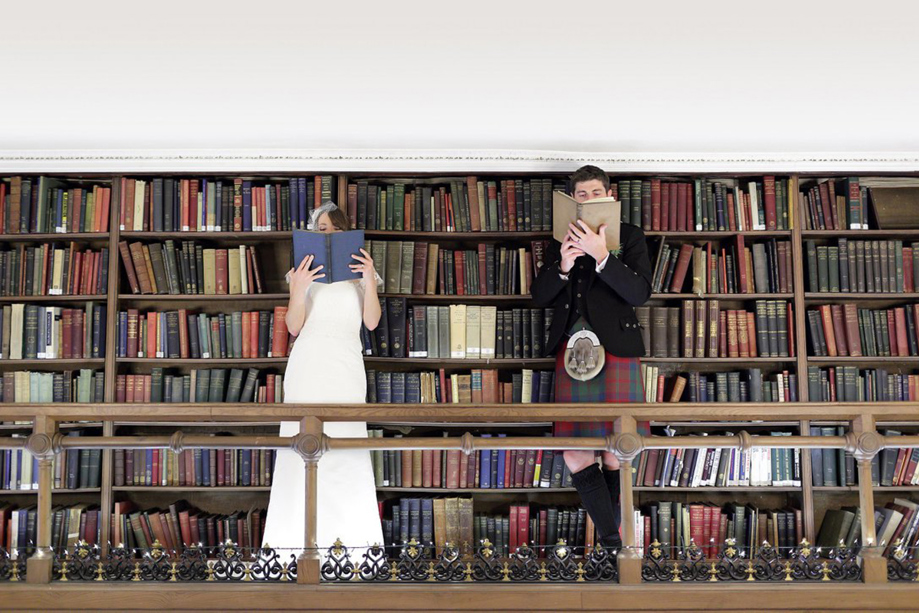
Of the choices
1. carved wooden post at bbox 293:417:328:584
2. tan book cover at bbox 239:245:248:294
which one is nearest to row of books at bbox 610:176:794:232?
tan book cover at bbox 239:245:248:294

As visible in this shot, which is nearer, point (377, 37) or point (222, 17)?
point (222, 17)

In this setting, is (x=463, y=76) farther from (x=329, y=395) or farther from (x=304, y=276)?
(x=329, y=395)

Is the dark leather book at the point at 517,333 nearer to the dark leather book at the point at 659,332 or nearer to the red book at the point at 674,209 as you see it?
the dark leather book at the point at 659,332

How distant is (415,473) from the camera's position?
373 cm

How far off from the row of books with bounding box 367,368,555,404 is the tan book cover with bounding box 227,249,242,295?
2.62 feet

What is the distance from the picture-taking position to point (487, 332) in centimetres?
380

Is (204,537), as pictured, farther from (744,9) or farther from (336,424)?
(744,9)

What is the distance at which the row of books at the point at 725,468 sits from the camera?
368 centimetres

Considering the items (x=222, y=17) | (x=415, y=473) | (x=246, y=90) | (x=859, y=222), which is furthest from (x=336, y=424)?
(x=859, y=222)

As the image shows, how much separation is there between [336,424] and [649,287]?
139cm

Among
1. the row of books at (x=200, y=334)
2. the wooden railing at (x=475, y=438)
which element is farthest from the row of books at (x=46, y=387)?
the wooden railing at (x=475, y=438)

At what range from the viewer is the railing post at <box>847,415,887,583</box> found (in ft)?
8.18

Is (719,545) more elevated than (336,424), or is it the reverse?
(336,424)

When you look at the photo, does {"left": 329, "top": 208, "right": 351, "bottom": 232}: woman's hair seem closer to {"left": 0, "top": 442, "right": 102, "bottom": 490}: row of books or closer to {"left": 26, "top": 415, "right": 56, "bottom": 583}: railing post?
{"left": 26, "top": 415, "right": 56, "bottom": 583}: railing post
